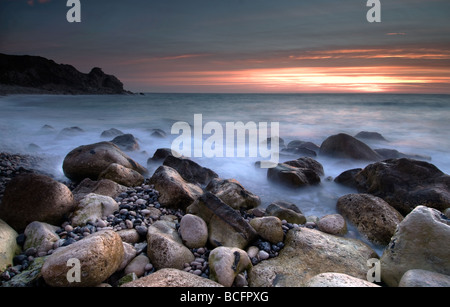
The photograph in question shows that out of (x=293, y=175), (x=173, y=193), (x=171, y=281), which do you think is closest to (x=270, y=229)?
(x=171, y=281)

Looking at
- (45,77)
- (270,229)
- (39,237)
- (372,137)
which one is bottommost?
(270,229)

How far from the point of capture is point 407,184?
498 cm

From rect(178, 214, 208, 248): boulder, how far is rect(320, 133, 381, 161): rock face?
234 inches

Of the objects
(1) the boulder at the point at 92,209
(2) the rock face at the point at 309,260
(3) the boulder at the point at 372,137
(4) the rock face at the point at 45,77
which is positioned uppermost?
(4) the rock face at the point at 45,77

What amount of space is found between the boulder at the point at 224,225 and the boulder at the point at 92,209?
3.76ft

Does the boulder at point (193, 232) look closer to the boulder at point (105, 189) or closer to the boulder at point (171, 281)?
the boulder at point (171, 281)

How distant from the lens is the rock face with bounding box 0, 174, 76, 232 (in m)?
3.30

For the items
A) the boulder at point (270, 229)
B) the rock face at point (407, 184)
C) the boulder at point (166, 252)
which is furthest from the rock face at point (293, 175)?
the boulder at point (166, 252)

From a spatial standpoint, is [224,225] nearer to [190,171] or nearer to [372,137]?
[190,171]

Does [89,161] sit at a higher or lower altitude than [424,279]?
higher

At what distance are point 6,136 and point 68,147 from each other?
2927mm

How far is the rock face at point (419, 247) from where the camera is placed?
103 inches

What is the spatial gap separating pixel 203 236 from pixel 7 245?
76.9 inches
